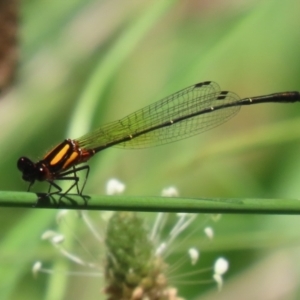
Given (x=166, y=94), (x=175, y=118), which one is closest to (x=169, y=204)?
(x=175, y=118)

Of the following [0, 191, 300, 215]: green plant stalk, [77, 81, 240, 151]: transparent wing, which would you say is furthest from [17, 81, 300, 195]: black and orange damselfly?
[0, 191, 300, 215]: green plant stalk

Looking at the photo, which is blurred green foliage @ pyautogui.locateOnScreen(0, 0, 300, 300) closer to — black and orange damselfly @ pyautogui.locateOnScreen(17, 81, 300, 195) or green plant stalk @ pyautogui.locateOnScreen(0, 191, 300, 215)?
black and orange damselfly @ pyautogui.locateOnScreen(17, 81, 300, 195)

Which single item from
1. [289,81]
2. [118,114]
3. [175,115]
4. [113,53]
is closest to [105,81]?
[113,53]

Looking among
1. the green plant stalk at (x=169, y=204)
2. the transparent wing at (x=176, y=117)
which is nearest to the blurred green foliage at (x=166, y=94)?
the transparent wing at (x=176, y=117)

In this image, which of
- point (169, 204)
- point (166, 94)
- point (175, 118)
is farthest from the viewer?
point (166, 94)

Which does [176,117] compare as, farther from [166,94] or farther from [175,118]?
[166,94]
